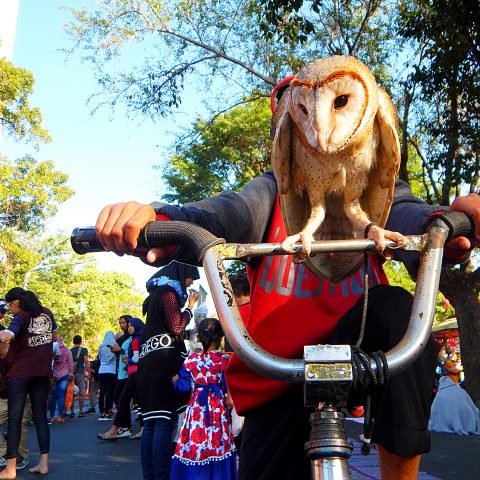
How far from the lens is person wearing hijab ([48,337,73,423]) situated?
11094 mm

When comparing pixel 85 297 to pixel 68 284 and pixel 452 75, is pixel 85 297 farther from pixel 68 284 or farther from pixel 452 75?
pixel 452 75

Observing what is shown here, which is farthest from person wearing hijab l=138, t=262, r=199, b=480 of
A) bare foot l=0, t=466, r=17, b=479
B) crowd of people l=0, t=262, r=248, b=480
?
bare foot l=0, t=466, r=17, b=479

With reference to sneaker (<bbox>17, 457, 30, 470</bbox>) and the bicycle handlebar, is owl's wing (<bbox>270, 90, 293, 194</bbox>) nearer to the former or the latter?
the bicycle handlebar

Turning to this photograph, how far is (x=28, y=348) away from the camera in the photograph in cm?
615

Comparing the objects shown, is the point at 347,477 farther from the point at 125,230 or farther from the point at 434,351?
the point at 125,230

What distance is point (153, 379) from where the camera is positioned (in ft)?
16.4

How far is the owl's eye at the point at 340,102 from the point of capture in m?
1.20

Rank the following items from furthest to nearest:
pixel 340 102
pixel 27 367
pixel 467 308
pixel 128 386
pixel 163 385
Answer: pixel 467 308, pixel 128 386, pixel 27 367, pixel 163 385, pixel 340 102

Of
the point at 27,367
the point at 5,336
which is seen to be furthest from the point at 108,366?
the point at 5,336

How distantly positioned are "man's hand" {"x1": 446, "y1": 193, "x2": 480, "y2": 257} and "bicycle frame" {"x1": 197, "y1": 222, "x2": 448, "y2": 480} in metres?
0.13

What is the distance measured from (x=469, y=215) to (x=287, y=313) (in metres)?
0.60

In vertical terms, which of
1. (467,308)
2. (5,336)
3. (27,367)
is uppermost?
(467,308)

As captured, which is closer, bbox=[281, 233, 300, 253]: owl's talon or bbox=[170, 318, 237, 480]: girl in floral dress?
bbox=[281, 233, 300, 253]: owl's talon

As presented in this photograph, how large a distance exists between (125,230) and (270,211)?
0.73 m
